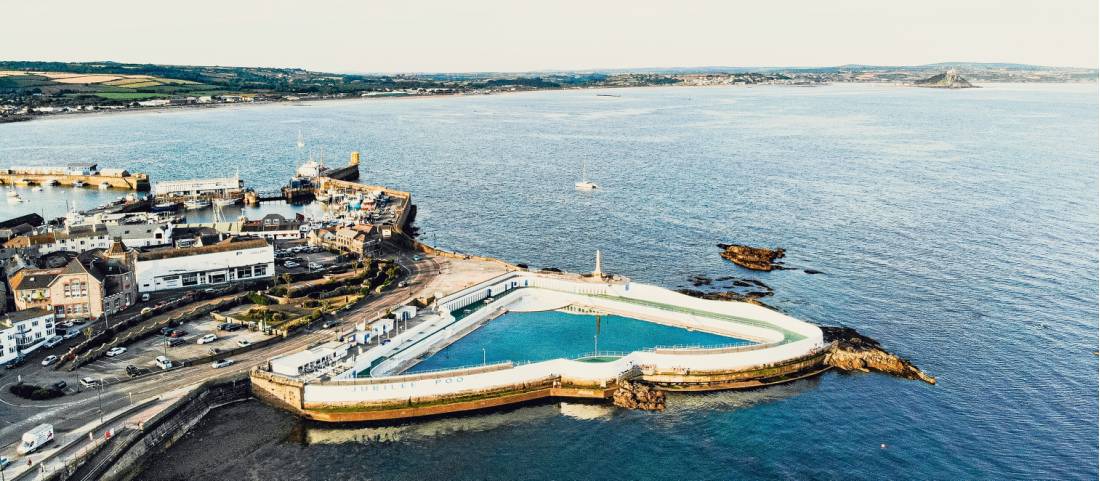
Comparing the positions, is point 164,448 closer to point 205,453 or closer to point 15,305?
point 205,453

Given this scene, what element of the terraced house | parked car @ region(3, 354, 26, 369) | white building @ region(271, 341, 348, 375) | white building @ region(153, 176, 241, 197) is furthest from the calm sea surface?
the terraced house

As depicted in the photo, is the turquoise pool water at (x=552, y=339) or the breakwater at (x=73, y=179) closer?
the turquoise pool water at (x=552, y=339)

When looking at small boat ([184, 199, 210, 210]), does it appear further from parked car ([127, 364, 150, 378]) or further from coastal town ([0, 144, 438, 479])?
parked car ([127, 364, 150, 378])

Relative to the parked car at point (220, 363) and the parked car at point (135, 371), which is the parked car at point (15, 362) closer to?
the parked car at point (135, 371)

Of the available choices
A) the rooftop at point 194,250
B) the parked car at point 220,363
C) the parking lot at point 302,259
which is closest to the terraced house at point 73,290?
the rooftop at point 194,250

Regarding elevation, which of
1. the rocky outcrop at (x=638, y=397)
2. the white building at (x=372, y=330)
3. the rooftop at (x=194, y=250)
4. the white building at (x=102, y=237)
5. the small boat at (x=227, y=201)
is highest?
the rooftop at (x=194, y=250)

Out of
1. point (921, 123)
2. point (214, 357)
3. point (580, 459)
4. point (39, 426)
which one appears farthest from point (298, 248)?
point (921, 123)
